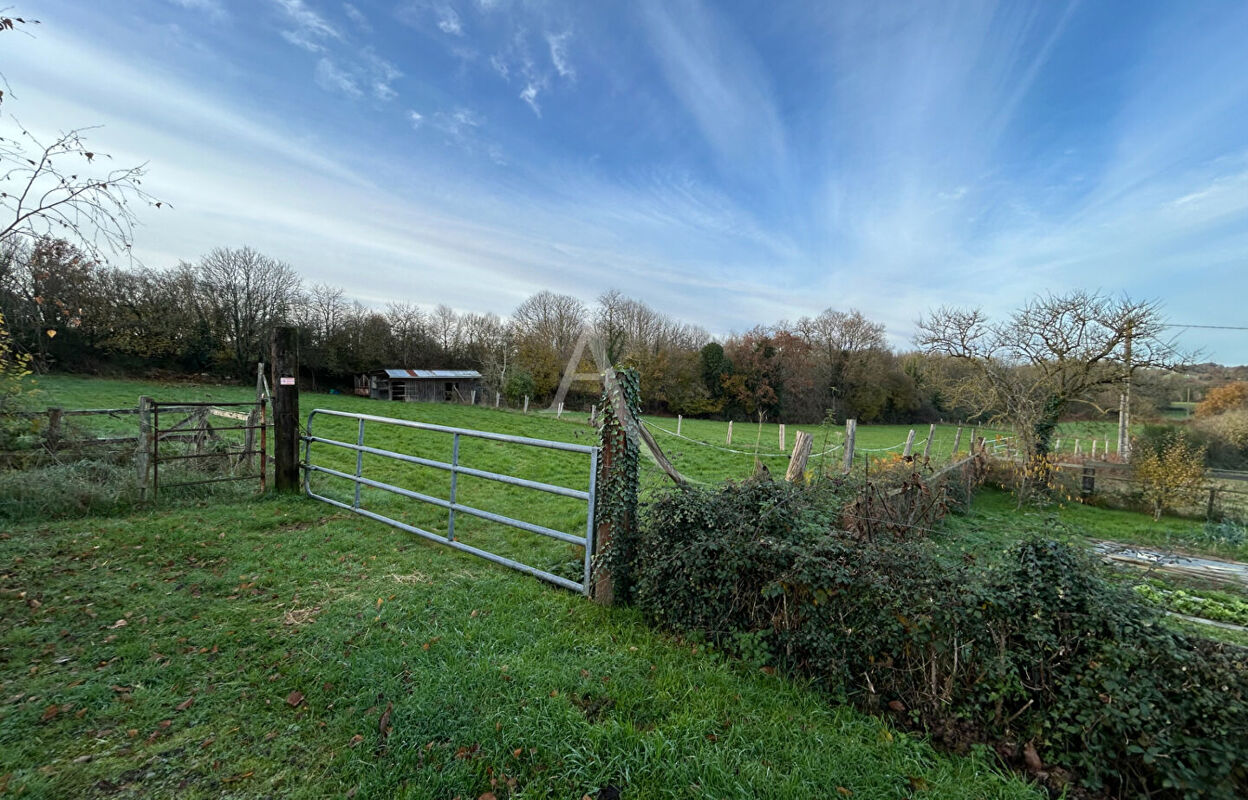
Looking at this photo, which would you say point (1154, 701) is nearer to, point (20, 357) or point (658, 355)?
point (20, 357)

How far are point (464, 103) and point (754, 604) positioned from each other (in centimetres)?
1026

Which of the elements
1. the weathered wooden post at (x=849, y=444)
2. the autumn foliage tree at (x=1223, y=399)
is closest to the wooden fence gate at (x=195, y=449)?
the weathered wooden post at (x=849, y=444)

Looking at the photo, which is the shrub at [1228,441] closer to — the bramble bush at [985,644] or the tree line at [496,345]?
the tree line at [496,345]

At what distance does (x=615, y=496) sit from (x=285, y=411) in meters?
5.13

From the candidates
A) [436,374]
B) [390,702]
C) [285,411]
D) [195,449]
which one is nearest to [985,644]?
[390,702]

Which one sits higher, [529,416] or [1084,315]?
[1084,315]

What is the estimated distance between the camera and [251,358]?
104 ft

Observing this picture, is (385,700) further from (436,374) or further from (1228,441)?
(436,374)

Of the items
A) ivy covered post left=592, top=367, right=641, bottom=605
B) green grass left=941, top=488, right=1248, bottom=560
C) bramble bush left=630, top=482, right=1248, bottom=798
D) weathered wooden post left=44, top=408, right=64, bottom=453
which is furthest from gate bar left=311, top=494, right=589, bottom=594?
green grass left=941, top=488, right=1248, bottom=560

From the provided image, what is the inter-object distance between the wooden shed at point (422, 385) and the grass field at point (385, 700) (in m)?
31.6

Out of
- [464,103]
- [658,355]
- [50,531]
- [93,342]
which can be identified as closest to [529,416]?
[658,355]

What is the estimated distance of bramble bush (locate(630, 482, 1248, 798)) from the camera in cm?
180

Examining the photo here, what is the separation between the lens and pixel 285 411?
20.4ft

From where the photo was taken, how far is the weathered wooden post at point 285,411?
6.23 meters
